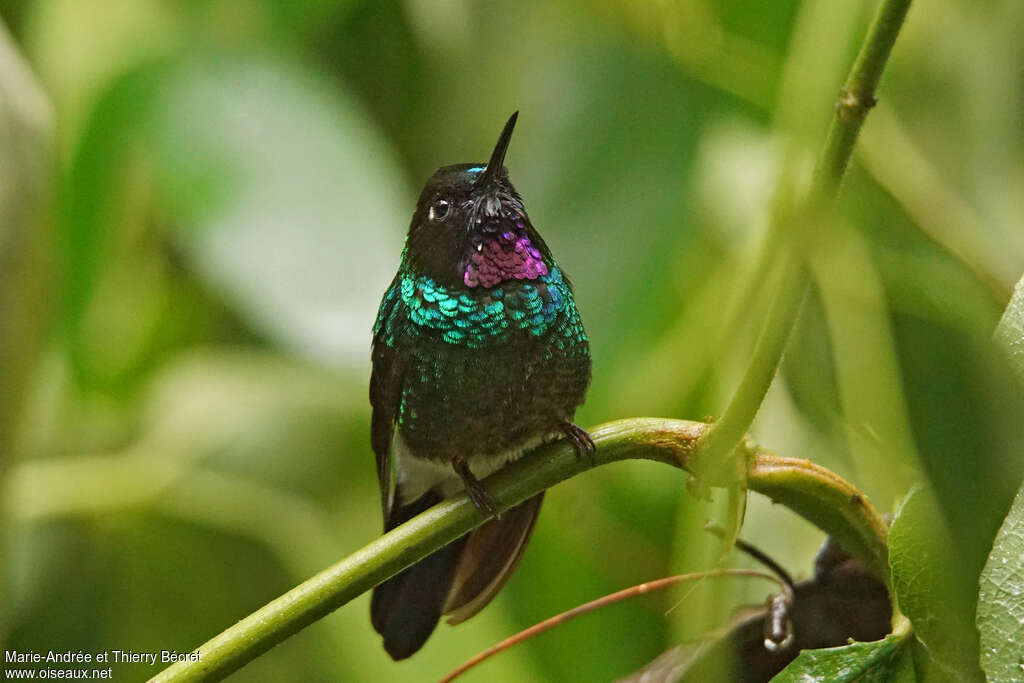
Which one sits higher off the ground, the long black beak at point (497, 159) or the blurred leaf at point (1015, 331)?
the long black beak at point (497, 159)

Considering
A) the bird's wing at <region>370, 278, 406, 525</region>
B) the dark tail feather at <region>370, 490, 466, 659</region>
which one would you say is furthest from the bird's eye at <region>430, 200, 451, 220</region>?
the dark tail feather at <region>370, 490, 466, 659</region>

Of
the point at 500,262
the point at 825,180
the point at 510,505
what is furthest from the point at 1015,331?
the point at 500,262

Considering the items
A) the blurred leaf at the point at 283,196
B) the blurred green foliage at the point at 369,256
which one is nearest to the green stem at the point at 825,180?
the blurred green foliage at the point at 369,256

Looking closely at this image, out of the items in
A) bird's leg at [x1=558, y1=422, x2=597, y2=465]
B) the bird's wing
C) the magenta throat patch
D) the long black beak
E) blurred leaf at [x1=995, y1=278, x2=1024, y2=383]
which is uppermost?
the long black beak

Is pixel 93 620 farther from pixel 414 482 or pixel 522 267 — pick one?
pixel 522 267

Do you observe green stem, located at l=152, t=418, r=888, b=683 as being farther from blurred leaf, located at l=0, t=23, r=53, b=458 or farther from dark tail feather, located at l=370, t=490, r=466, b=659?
blurred leaf, located at l=0, t=23, r=53, b=458

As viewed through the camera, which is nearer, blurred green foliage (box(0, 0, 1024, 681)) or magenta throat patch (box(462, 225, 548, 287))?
magenta throat patch (box(462, 225, 548, 287))

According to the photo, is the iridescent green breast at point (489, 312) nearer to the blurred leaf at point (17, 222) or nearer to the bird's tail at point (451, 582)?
the bird's tail at point (451, 582)

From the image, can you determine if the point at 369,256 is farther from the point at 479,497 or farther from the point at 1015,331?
the point at 1015,331
